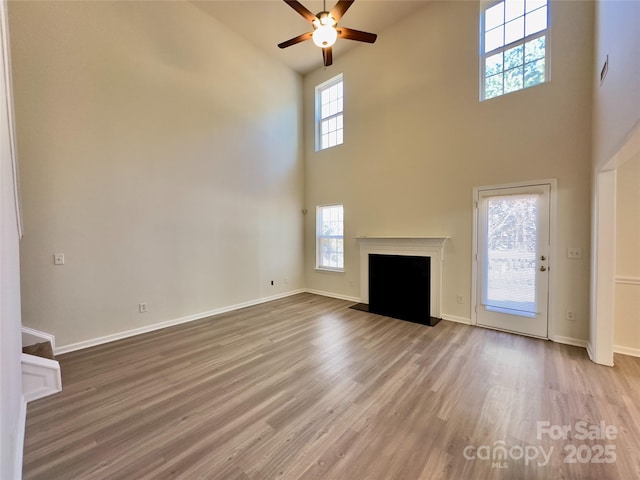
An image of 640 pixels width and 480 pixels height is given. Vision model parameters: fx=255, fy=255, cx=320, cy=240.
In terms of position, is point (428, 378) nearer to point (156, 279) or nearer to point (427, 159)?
point (427, 159)

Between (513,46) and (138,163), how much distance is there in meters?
5.62

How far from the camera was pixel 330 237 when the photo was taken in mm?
5957

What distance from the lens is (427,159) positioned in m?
4.34

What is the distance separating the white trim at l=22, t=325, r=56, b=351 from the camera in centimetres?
284

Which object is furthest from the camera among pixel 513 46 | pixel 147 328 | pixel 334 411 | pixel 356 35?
pixel 147 328

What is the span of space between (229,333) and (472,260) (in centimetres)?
377

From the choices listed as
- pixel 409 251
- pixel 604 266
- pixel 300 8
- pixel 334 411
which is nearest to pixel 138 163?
pixel 300 8

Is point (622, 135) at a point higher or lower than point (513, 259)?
higher

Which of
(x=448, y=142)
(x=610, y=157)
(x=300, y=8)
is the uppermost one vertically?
(x=300, y=8)

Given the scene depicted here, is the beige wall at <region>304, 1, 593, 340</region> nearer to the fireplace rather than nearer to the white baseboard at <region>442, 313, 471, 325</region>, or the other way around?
the white baseboard at <region>442, 313, 471, 325</region>

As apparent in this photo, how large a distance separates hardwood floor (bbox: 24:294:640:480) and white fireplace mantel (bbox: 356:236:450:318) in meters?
0.95

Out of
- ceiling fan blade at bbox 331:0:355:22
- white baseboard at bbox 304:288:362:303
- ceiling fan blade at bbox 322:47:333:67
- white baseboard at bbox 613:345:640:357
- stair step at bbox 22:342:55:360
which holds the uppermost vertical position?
ceiling fan blade at bbox 331:0:355:22

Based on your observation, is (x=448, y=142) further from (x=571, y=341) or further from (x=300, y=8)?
(x=571, y=341)

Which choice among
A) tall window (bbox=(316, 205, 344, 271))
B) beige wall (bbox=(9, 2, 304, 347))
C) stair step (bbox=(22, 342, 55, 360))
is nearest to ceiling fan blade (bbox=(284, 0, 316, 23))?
beige wall (bbox=(9, 2, 304, 347))
